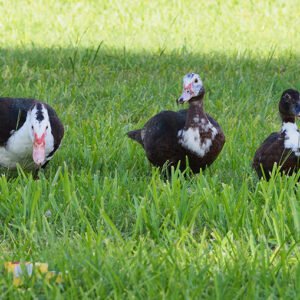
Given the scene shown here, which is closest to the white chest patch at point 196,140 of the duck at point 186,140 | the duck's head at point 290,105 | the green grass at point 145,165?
the duck at point 186,140

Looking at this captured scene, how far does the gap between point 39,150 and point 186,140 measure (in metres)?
0.94

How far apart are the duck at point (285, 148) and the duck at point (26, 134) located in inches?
51.4

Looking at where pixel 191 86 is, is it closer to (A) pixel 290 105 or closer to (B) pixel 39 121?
(A) pixel 290 105

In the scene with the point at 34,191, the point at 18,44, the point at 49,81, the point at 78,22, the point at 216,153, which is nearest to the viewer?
the point at 34,191

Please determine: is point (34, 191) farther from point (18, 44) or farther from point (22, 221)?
point (18, 44)

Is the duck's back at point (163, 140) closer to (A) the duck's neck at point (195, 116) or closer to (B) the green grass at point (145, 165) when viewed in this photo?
(A) the duck's neck at point (195, 116)

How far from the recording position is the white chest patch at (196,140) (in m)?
5.81

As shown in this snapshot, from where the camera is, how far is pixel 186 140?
231 inches

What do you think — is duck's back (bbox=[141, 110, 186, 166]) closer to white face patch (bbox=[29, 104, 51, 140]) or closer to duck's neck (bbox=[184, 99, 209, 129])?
duck's neck (bbox=[184, 99, 209, 129])

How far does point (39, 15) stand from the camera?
11.3 m

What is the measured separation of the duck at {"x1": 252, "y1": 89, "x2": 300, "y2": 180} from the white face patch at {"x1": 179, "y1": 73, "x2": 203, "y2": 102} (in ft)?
2.07

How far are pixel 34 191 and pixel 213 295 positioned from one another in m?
1.60

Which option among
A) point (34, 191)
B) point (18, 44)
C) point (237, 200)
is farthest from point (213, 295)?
point (18, 44)

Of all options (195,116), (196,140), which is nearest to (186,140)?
(196,140)
